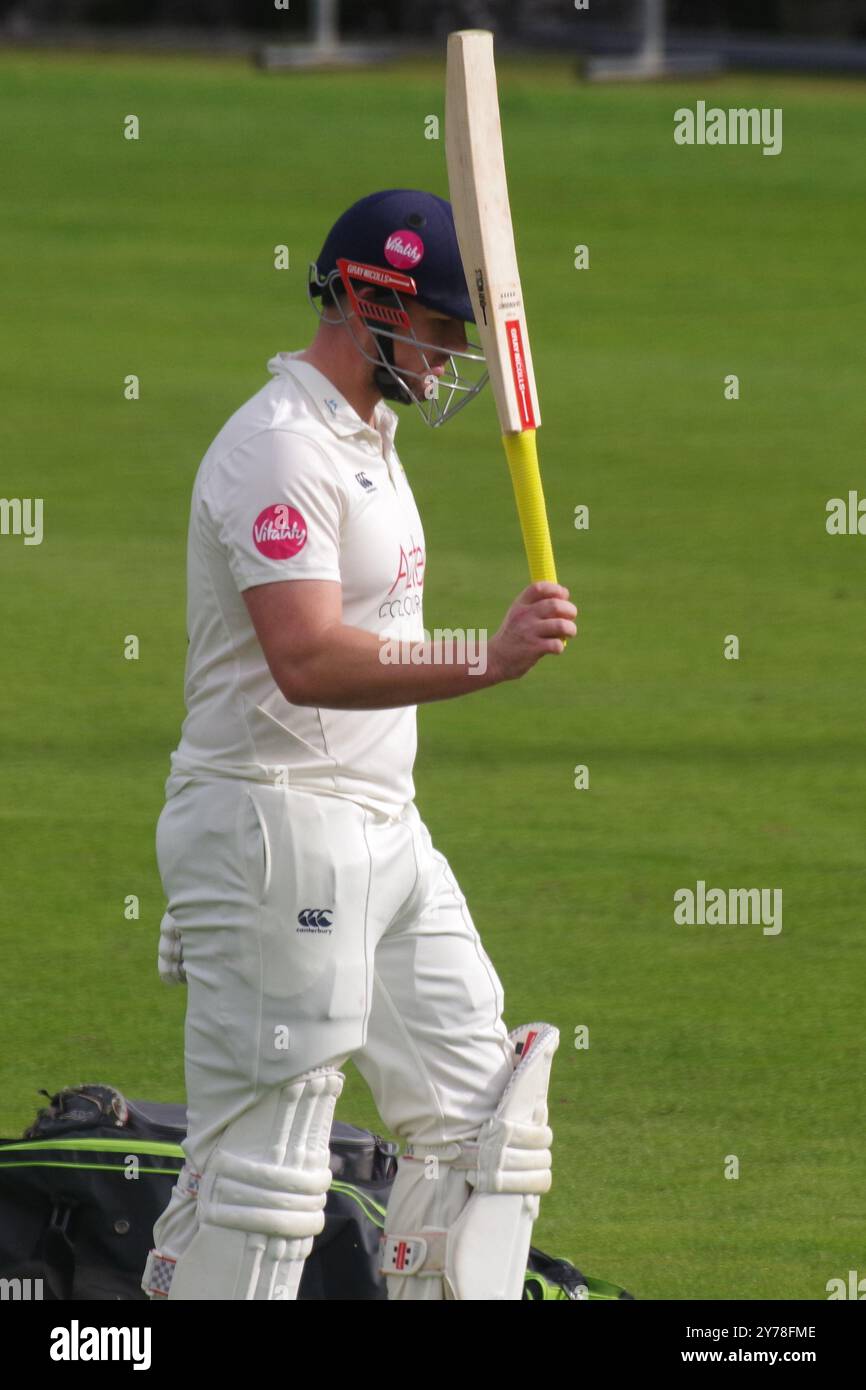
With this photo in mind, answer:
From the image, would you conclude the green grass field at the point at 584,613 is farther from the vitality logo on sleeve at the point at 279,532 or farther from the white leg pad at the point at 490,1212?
the vitality logo on sleeve at the point at 279,532

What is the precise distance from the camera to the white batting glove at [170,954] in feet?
15.6

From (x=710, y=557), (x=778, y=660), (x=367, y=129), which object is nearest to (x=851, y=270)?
(x=367, y=129)

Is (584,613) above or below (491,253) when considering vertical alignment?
below

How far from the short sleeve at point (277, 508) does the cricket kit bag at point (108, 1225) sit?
59.1 inches

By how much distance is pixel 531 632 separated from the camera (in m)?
4.34

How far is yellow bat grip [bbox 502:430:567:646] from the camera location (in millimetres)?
4613

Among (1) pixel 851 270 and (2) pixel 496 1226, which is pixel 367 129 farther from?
(2) pixel 496 1226

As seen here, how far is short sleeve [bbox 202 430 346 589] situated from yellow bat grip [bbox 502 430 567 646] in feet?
1.25

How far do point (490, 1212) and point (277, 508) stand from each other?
57.1 inches

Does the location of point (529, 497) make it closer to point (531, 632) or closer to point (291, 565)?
point (531, 632)
